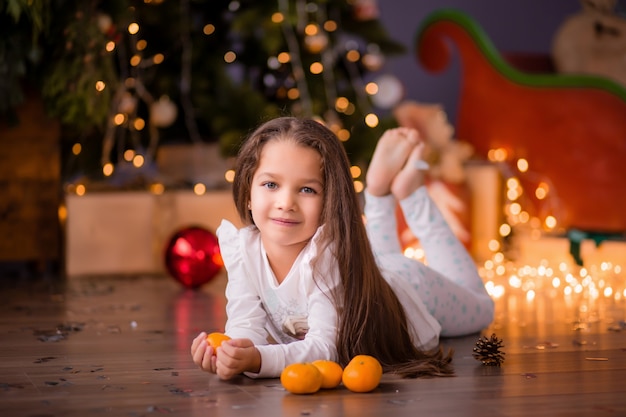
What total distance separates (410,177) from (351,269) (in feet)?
1.87

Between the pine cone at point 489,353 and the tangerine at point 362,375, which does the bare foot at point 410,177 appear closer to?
the pine cone at point 489,353

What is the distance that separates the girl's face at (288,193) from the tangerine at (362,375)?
0.28 m

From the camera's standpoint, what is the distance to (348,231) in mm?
1591

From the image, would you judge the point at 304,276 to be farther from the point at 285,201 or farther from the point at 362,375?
the point at 362,375

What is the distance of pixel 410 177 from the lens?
2119mm

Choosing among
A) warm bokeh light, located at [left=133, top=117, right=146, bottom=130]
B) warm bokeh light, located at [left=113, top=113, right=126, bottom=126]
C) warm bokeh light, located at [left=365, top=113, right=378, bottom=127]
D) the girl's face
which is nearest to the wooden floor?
the girl's face

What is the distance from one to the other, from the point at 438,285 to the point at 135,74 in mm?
1766

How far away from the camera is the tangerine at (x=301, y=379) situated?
1397 mm

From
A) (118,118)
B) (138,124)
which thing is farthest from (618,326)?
(138,124)

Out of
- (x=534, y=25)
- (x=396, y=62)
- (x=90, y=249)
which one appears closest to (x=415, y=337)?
(x=90, y=249)

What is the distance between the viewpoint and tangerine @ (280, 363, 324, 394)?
140 cm

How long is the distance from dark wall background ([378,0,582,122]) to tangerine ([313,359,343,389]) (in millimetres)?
3129

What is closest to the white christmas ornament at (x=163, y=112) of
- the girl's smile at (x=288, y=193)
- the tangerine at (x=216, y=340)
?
the girl's smile at (x=288, y=193)

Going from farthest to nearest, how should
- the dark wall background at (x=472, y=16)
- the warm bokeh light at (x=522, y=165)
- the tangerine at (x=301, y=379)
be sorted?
the dark wall background at (x=472, y=16) < the warm bokeh light at (x=522, y=165) < the tangerine at (x=301, y=379)
